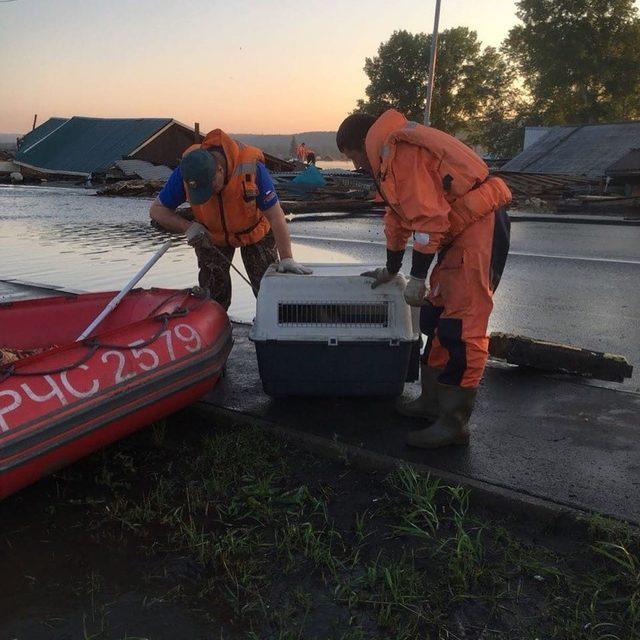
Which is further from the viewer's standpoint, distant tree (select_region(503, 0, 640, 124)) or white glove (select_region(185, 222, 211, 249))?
distant tree (select_region(503, 0, 640, 124))

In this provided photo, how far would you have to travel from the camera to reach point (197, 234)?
4.53 meters

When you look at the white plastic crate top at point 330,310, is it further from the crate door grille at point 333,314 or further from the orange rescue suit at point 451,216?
the orange rescue suit at point 451,216

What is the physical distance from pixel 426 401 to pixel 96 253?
8.52 metres

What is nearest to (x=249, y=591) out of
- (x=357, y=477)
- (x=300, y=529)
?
(x=300, y=529)

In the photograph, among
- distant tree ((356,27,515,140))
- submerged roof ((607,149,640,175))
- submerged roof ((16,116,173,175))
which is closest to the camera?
submerged roof ((607,149,640,175))

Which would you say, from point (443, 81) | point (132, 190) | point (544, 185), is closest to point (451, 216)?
point (544, 185)

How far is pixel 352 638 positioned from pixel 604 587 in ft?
3.24

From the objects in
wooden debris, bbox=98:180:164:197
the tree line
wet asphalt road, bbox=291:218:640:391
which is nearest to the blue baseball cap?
wet asphalt road, bbox=291:218:640:391

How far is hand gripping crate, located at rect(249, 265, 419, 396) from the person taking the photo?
3869mm

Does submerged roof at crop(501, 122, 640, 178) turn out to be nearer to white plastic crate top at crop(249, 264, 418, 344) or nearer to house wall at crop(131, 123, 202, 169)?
house wall at crop(131, 123, 202, 169)

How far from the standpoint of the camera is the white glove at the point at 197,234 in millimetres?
Result: 4531

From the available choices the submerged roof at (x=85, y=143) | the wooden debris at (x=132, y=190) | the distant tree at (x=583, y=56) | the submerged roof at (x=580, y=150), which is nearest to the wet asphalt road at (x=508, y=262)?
the wooden debris at (x=132, y=190)

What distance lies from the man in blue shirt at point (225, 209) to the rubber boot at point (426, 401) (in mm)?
979

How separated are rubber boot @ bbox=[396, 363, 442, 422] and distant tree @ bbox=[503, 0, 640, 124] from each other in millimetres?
55910
